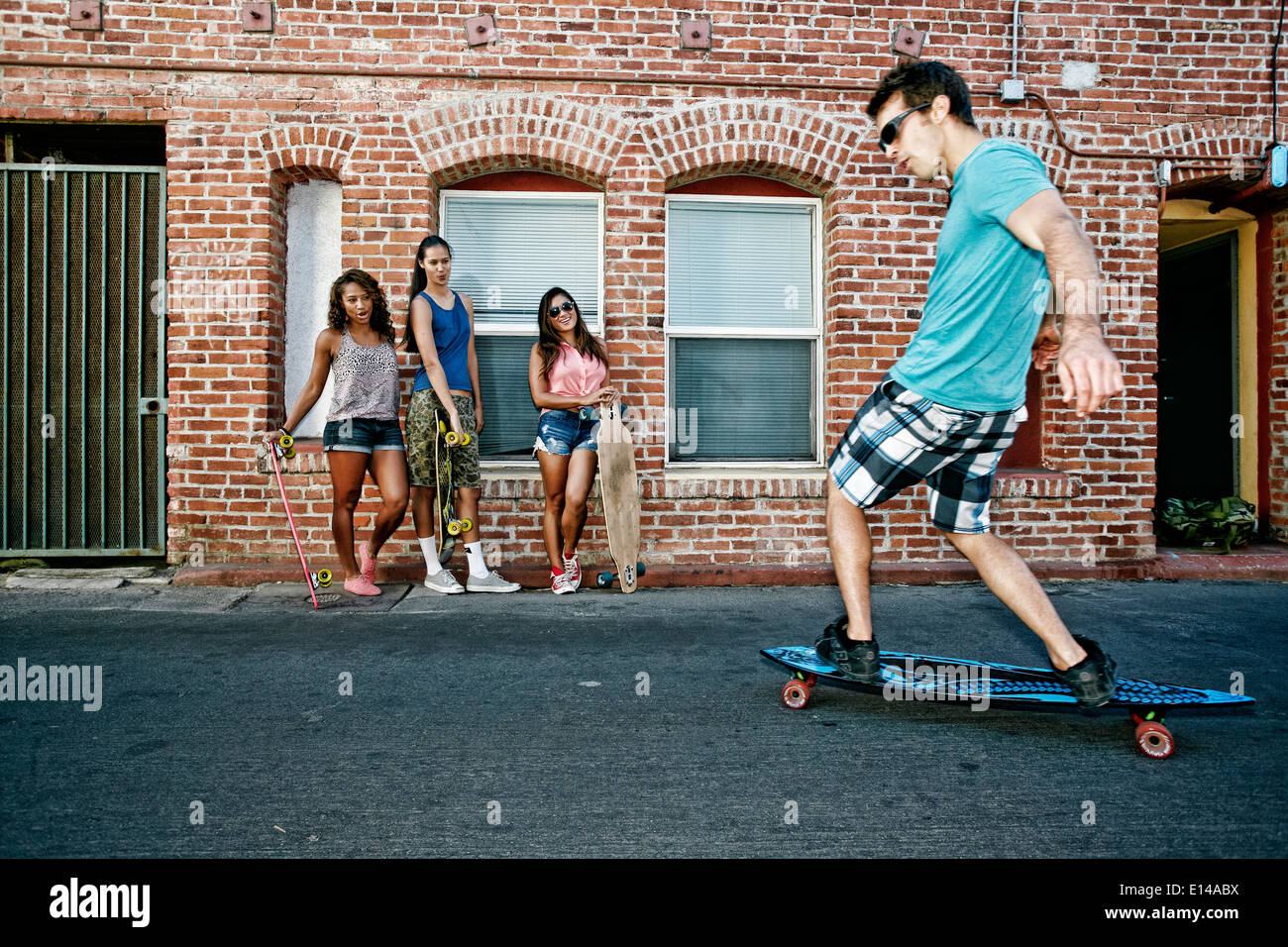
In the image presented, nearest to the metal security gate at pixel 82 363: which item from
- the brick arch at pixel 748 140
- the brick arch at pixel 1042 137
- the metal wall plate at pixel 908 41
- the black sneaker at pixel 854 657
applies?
the brick arch at pixel 748 140

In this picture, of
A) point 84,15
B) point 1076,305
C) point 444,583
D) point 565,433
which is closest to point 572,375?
point 565,433

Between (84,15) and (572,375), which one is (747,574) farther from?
(84,15)

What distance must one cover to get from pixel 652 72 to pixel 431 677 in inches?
184

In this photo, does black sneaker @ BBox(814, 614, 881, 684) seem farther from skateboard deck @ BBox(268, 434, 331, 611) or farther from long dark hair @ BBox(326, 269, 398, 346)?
long dark hair @ BBox(326, 269, 398, 346)

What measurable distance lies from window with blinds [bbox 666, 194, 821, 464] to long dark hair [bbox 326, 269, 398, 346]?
206cm

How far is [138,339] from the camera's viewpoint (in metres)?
6.52

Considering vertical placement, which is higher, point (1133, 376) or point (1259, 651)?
point (1133, 376)

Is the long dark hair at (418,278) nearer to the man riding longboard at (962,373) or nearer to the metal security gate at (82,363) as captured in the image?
the metal security gate at (82,363)

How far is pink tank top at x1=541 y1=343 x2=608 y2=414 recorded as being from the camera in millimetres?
6008

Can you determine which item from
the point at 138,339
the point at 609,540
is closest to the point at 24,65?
the point at 138,339

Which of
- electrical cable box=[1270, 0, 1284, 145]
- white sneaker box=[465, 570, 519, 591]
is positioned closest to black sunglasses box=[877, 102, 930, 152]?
white sneaker box=[465, 570, 519, 591]

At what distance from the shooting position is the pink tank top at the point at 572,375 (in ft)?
19.7

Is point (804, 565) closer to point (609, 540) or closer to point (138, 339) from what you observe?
point (609, 540)

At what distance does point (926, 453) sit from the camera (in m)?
3.13
